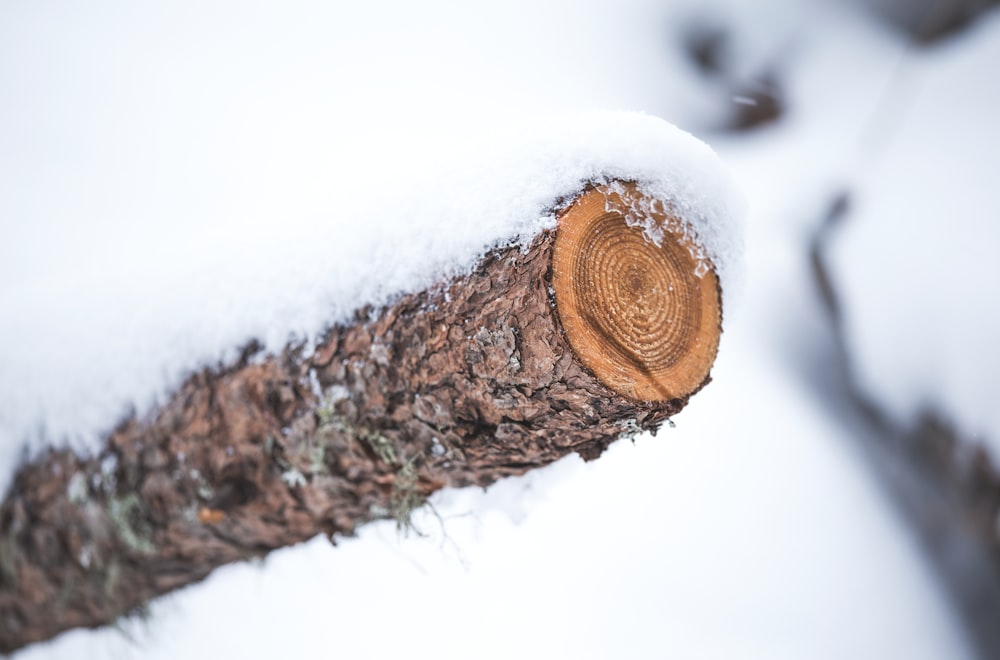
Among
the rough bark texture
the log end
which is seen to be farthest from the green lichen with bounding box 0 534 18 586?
→ the log end

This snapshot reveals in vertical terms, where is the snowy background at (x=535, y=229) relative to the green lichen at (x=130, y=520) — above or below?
above

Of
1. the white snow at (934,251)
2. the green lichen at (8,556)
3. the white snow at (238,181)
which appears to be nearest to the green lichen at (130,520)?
the white snow at (238,181)

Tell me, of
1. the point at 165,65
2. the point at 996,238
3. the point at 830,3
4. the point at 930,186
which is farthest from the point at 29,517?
the point at 830,3

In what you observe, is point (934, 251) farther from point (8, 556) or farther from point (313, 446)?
point (8, 556)

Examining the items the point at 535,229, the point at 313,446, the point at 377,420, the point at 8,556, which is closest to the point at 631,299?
the point at 535,229

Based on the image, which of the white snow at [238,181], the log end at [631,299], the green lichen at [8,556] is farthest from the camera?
the green lichen at [8,556]

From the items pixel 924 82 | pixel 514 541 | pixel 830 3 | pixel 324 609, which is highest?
pixel 830 3

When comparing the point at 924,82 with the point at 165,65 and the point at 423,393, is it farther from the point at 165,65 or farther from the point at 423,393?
the point at 165,65

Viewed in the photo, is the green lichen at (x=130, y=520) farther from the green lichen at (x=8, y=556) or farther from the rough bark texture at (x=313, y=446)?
the green lichen at (x=8, y=556)
